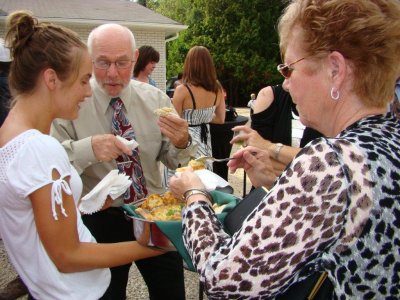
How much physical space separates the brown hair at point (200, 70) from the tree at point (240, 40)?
61.9 feet

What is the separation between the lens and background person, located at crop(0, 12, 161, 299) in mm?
1442

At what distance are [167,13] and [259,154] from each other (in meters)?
38.1

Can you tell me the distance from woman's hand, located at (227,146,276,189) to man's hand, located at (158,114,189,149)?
0.54 meters

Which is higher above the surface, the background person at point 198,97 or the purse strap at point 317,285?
the purse strap at point 317,285

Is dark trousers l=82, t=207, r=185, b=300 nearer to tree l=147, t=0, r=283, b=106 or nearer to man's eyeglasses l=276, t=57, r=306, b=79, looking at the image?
man's eyeglasses l=276, t=57, r=306, b=79

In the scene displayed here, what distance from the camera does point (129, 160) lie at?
8.04 ft

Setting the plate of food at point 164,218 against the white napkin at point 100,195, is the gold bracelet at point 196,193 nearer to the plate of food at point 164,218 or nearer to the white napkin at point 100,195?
the plate of food at point 164,218

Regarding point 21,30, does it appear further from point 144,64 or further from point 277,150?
point 144,64

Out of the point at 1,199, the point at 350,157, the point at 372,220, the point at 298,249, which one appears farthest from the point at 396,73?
the point at 1,199

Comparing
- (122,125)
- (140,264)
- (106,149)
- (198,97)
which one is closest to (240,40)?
(198,97)

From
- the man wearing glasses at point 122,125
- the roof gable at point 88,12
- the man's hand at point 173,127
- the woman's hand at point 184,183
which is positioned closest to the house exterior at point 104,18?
the roof gable at point 88,12

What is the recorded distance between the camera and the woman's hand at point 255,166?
1985 mm

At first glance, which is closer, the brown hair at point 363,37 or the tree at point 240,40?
the brown hair at point 363,37

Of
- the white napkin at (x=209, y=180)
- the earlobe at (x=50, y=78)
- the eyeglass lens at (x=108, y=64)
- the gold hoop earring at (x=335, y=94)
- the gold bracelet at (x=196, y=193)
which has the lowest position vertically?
the white napkin at (x=209, y=180)
